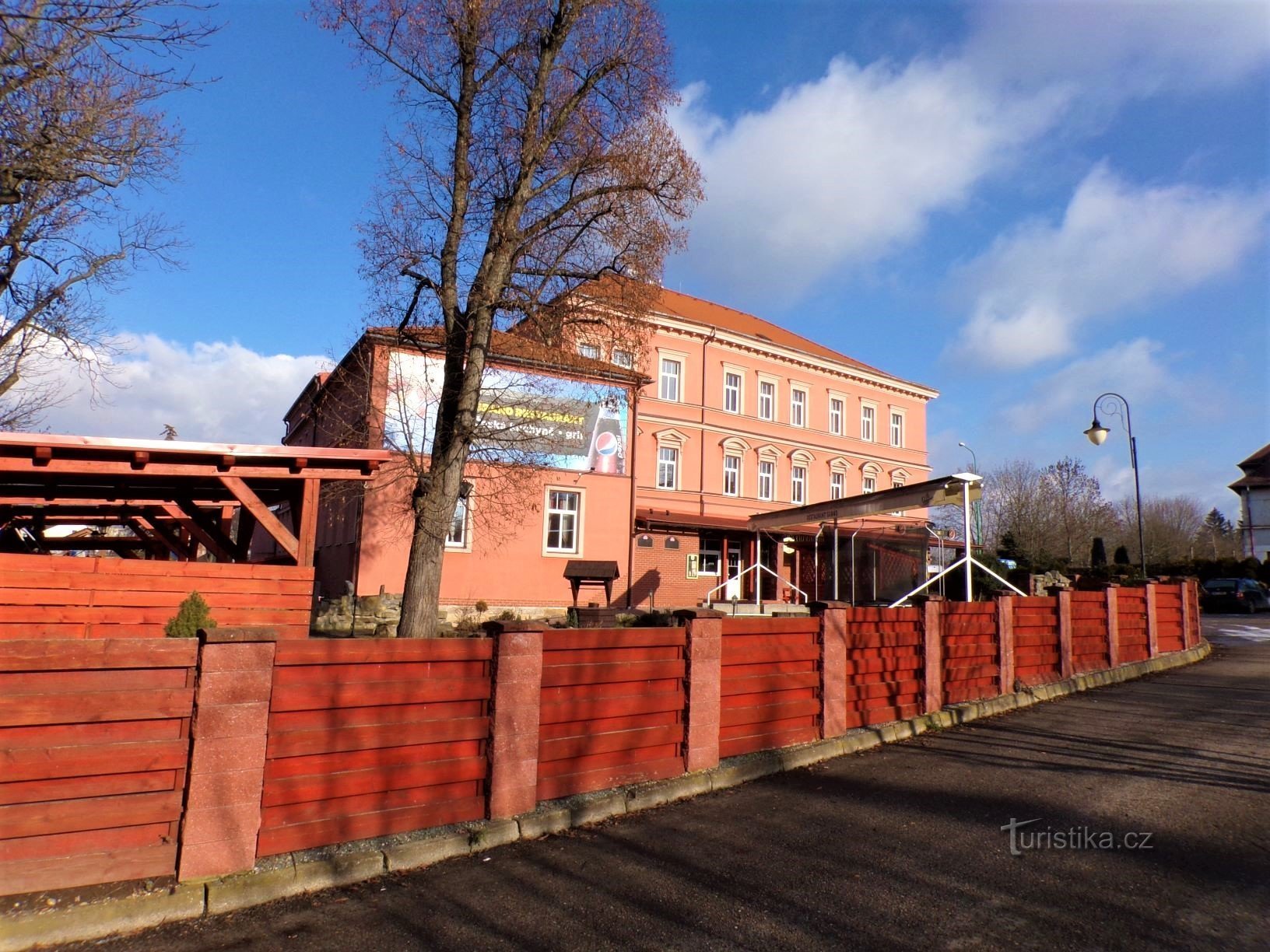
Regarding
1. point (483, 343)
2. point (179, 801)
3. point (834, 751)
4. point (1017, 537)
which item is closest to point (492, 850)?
point (179, 801)

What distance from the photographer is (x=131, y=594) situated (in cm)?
1168

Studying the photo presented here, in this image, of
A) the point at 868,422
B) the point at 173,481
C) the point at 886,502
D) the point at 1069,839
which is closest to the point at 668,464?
the point at 868,422

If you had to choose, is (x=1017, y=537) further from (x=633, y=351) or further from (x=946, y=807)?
(x=946, y=807)

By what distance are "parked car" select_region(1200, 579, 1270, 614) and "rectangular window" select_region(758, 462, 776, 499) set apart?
63.9 ft

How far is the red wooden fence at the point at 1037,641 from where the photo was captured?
13273mm

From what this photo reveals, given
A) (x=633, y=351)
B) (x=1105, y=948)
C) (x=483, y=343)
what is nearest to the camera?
(x=1105, y=948)

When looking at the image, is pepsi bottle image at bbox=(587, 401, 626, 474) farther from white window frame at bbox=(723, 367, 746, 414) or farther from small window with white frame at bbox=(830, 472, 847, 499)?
small window with white frame at bbox=(830, 472, 847, 499)

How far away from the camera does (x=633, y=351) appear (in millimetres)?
14352

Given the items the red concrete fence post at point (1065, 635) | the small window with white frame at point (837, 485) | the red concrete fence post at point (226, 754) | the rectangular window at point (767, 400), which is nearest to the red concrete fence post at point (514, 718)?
the red concrete fence post at point (226, 754)

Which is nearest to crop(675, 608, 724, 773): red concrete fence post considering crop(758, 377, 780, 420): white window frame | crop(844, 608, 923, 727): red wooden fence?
crop(844, 608, 923, 727): red wooden fence

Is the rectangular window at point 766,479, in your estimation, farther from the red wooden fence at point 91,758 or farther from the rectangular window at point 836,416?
the red wooden fence at point 91,758

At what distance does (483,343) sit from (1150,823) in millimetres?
10368

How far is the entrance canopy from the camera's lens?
52.2ft

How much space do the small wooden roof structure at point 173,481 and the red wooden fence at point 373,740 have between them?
5.98 meters
